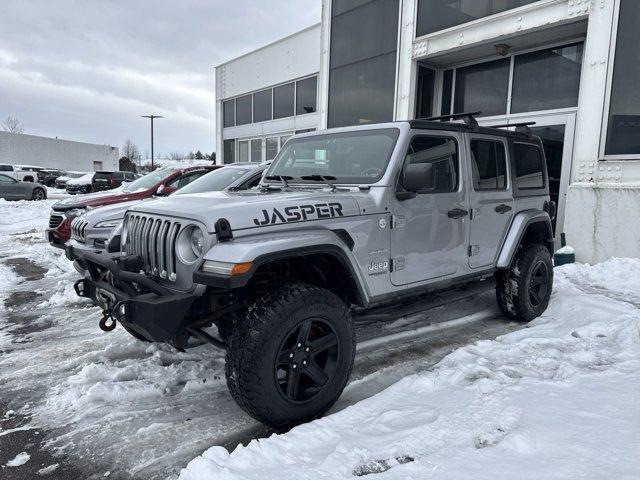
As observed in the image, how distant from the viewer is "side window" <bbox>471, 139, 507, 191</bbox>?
430 cm

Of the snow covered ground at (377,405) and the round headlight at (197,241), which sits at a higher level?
the round headlight at (197,241)

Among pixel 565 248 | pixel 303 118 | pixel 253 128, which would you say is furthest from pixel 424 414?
pixel 253 128

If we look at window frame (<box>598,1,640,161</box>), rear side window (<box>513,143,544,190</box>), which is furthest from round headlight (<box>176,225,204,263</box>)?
window frame (<box>598,1,640,161</box>)

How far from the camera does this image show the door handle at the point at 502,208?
4.52 meters

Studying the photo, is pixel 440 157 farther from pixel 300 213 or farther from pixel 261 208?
pixel 261 208

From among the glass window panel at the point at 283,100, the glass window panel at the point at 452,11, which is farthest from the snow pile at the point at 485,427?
the glass window panel at the point at 283,100

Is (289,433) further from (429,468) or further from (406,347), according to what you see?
(406,347)

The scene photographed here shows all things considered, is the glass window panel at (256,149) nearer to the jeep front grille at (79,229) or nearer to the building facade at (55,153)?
the jeep front grille at (79,229)

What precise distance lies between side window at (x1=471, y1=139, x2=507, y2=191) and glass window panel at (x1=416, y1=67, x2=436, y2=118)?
5.92 meters

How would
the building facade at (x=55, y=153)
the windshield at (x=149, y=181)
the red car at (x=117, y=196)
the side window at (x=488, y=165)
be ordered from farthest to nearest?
1. the building facade at (x=55, y=153)
2. the windshield at (x=149, y=181)
3. the red car at (x=117, y=196)
4. the side window at (x=488, y=165)

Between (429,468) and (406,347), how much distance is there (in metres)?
1.96

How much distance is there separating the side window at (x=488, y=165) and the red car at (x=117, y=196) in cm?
520

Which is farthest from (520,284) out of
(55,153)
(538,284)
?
(55,153)

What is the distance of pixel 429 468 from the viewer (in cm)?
228
